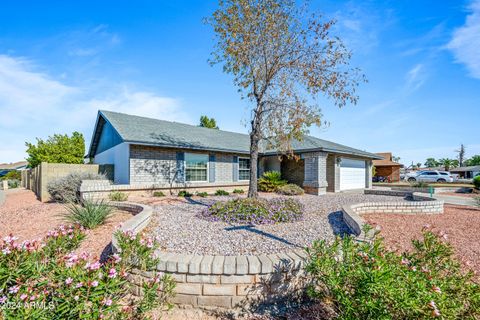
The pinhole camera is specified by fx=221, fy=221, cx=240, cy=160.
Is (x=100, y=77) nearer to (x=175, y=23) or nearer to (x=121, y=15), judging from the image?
(x=121, y=15)

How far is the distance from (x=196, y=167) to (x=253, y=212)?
25.1ft

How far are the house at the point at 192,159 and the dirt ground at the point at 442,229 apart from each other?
4840mm

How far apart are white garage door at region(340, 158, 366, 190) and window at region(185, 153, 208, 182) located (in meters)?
9.31

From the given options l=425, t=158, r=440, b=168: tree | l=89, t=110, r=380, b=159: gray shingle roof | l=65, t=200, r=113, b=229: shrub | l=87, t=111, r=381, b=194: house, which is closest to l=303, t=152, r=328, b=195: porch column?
l=87, t=111, r=381, b=194: house

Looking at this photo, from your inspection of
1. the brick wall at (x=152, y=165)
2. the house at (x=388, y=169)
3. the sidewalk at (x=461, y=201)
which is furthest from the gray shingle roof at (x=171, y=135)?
the house at (x=388, y=169)

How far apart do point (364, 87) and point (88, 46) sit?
10520 mm

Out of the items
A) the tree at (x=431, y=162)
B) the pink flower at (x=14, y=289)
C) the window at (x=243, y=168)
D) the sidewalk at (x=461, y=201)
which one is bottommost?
the sidewalk at (x=461, y=201)

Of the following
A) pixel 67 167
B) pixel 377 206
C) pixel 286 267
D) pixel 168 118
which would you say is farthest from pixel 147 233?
pixel 168 118

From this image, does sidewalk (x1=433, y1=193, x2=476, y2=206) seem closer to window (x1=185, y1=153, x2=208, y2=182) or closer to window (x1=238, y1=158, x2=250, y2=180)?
window (x1=238, y1=158, x2=250, y2=180)

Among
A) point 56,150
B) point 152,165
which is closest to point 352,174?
point 152,165

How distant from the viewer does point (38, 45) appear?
829 cm

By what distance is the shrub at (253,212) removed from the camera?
5910 millimetres

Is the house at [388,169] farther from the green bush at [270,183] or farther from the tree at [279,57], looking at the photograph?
the tree at [279,57]

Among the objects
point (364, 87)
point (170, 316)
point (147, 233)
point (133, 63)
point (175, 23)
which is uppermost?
point (175, 23)
